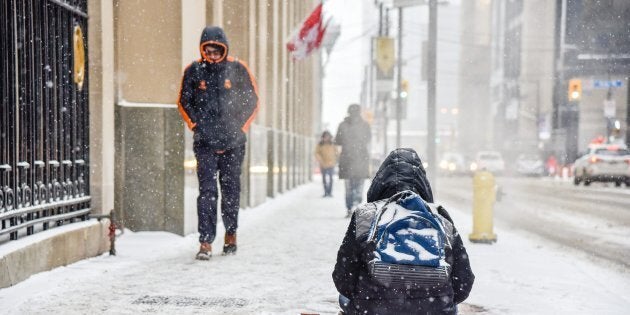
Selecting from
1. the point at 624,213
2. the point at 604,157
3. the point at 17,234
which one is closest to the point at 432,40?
the point at 624,213

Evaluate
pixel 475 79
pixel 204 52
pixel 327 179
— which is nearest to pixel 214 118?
pixel 204 52

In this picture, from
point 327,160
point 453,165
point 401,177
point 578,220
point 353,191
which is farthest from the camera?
point 453,165

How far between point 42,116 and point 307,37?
46.6ft

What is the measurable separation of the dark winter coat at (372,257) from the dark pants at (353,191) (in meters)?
9.24

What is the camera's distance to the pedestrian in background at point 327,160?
1962 cm

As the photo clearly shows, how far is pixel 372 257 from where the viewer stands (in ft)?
10.1

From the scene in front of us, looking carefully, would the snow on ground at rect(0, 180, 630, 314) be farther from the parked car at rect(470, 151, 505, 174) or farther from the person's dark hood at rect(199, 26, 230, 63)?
the parked car at rect(470, 151, 505, 174)

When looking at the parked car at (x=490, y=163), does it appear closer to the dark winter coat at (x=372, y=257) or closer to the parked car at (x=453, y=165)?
the parked car at (x=453, y=165)

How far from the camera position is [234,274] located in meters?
6.22

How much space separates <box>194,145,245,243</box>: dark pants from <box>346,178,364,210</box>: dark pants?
17.9ft

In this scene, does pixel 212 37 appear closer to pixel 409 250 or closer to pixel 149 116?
pixel 149 116

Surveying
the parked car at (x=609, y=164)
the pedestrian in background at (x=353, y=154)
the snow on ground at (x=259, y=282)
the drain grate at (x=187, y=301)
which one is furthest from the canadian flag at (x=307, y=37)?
the drain grate at (x=187, y=301)

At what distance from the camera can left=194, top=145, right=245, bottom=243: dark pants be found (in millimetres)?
7026

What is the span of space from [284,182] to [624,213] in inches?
337
